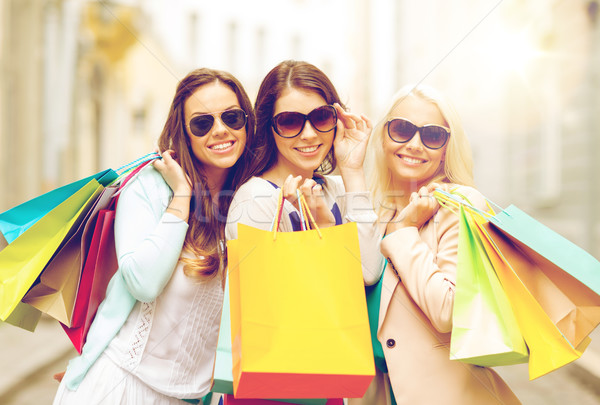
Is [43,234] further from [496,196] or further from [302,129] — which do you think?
[496,196]

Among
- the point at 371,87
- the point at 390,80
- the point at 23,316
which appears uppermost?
the point at 23,316

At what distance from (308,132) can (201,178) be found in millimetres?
450

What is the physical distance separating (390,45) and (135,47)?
5156 mm

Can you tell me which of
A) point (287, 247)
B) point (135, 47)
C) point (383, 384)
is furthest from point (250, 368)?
point (135, 47)

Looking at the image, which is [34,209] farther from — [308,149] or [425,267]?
[425,267]

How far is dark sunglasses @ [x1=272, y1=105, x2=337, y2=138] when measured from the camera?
1.63 meters

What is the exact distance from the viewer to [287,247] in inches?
53.6

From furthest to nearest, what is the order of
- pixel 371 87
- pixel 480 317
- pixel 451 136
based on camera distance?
pixel 371 87 < pixel 451 136 < pixel 480 317

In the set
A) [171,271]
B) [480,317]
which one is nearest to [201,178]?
[171,271]

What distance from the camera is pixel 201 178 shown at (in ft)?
5.82

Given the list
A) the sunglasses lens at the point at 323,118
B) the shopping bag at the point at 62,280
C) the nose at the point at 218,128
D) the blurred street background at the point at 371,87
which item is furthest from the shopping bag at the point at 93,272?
the blurred street background at the point at 371,87

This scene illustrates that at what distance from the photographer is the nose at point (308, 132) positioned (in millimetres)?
1621

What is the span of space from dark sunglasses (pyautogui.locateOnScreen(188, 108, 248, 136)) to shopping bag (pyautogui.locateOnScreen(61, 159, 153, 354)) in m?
0.35

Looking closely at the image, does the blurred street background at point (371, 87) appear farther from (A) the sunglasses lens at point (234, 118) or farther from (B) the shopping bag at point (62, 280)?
(B) the shopping bag at point (62, 280)
